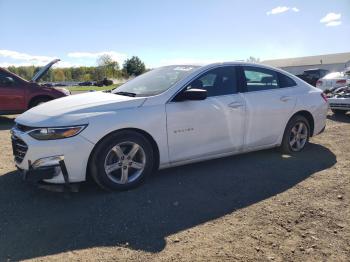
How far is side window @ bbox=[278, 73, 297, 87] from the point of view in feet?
18.7

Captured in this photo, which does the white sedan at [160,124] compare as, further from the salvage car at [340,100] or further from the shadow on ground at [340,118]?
the salvage car at [340,100]

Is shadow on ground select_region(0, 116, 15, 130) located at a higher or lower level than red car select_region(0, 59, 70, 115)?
lower

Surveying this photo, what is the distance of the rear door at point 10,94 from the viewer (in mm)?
9693

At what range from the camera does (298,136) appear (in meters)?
5.98

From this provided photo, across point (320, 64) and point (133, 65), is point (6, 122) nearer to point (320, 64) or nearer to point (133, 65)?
point (320, 64)

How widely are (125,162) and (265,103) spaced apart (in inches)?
95.1

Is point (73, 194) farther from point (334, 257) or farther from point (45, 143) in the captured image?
point (334, 257)

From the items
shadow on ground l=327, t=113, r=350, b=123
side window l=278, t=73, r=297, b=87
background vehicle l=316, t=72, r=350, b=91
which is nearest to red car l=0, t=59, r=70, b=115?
side window l=278, t=73, r=297, b=87

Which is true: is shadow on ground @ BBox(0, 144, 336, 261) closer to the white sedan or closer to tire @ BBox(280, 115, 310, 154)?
the white sedan

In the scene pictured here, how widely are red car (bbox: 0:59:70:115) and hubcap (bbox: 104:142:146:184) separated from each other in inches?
266

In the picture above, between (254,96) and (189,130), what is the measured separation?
1328 millimetres

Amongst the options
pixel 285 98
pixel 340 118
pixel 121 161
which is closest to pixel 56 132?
pixel 121 161

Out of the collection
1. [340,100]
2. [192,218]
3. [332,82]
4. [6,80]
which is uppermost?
[6,80]

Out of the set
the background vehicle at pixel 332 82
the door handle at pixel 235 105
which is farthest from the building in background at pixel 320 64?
the door handle at pixel 235 105
